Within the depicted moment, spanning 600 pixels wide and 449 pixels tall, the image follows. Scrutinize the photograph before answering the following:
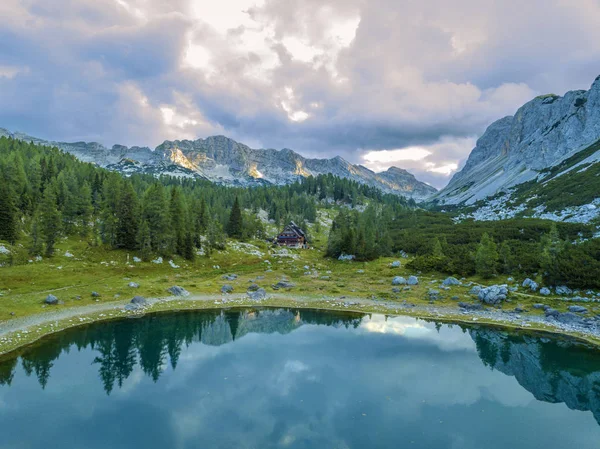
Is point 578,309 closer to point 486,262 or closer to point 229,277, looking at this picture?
point 486,262

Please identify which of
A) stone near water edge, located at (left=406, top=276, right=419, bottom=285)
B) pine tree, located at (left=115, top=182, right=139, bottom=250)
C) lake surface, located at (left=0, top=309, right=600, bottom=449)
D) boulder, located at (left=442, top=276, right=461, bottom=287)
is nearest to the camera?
Result: lake surface, located at (left=0, top=309, right=600, bottom=449)

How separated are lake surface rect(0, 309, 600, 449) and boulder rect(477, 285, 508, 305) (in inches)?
389

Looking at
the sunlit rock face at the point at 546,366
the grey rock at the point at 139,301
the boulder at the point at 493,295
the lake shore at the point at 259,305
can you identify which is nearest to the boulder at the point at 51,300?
the lake shore at the point at 259,305

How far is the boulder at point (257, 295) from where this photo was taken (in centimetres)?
5934

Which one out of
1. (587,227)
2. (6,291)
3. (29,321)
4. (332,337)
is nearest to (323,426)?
(332,337)

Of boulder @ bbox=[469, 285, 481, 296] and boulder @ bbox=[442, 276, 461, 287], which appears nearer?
boulder @ bbox=[469, 285, 481, 296]

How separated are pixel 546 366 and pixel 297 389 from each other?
26999mm

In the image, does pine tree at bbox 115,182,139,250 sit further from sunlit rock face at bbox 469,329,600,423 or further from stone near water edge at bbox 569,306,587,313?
stone near water edge at bbox 569,306,587,313

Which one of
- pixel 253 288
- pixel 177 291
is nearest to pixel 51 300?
pixel 177 291

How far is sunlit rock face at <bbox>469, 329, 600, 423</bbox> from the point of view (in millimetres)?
30406

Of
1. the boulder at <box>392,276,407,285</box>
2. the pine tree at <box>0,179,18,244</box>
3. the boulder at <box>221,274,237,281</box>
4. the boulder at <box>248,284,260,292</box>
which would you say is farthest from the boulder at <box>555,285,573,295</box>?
the pine tree at <box>0,179,18,244</box>

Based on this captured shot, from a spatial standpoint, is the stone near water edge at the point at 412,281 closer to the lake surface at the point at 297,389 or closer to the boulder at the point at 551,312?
the lake surface at the point at 297,389

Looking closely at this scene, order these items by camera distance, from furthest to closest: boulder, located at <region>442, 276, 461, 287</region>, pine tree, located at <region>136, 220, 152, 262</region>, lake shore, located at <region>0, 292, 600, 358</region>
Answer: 1. pine tree, located at <region>136, 220, 152, 262</region>
2. boulder, located at <region>442, 276, 461, 287</region>
3. lake shore, located at <region>0, 292, 600, 358</region>

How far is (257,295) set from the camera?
60406 millimetres
